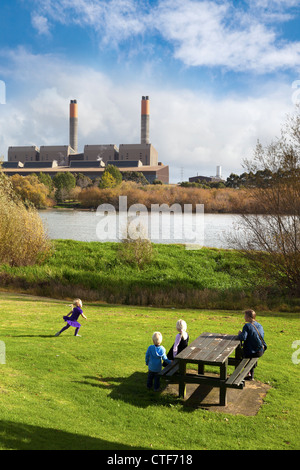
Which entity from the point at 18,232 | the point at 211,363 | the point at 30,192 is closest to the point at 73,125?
the point at 30,192

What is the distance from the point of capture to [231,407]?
743 centimetres

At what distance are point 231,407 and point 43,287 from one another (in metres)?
21.7

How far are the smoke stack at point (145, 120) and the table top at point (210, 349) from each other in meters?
153

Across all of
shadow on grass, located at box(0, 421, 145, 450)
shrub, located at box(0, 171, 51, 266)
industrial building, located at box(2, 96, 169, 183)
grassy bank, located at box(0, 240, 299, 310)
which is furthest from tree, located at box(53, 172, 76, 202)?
shadow on grass, located at box(0, 421, 145, 450)

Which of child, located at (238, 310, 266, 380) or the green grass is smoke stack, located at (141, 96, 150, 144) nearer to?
the green grass

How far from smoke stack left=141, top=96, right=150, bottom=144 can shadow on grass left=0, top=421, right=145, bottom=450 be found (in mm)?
156124

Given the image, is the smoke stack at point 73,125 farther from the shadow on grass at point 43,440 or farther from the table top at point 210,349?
the shadow on grass at point 43,440

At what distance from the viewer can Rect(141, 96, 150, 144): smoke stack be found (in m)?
154

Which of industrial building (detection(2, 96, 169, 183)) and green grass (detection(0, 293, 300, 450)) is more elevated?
industrial building (detection(2, 96, 169, 183))

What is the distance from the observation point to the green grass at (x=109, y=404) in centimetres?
604

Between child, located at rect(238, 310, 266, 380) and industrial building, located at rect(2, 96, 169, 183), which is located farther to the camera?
industrial building, located at rect(2, 96, 169, 183)

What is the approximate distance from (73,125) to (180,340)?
16479 centimetres

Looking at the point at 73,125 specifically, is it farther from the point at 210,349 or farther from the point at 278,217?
the point at 210,349

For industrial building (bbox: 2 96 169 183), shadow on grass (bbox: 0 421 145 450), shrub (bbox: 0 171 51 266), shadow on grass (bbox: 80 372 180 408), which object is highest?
industrial building (bbox: 2 96 169 183)
